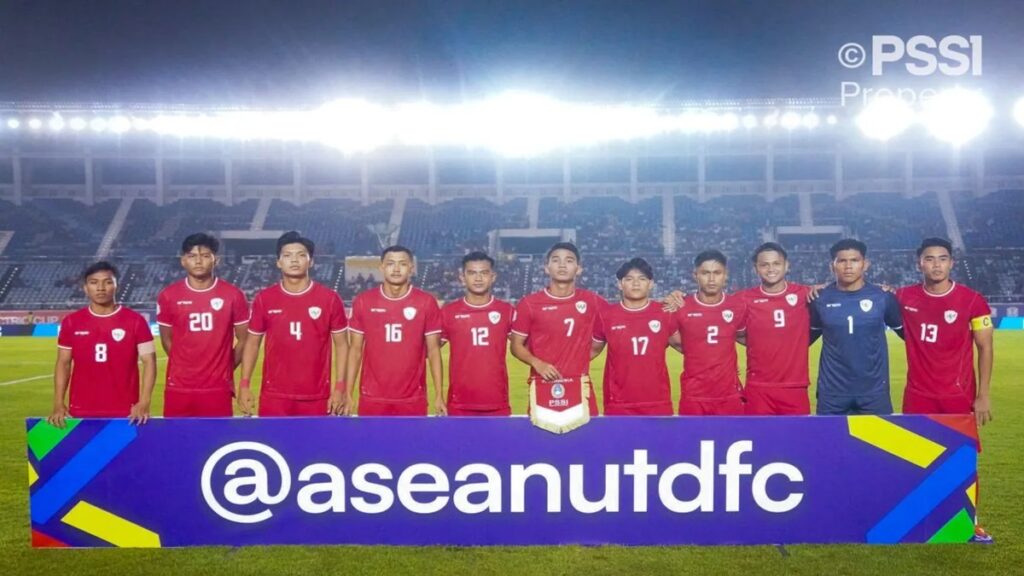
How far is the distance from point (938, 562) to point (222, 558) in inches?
165

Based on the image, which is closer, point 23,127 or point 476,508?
point 476,508

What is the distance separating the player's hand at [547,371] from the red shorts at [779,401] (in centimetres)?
164

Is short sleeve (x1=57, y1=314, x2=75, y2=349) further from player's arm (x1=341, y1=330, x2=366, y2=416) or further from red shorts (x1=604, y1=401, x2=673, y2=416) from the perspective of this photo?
red shorts (x1=604, y1=401, x2=673, y2=416)

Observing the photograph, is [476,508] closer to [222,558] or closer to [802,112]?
[222,558]

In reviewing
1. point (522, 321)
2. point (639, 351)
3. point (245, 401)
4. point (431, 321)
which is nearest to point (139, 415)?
point (245, 401)

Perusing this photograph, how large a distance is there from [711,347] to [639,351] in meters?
0.53

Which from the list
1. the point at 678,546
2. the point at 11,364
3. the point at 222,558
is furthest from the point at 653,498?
the point at 11,364

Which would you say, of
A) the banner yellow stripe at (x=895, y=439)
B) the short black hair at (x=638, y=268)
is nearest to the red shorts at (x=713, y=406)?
the short black hair at (x=638, y=268)

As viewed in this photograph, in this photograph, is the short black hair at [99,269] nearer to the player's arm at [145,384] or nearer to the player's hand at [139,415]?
the player's arm at [145,384]

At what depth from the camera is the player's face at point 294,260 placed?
17.9 feet

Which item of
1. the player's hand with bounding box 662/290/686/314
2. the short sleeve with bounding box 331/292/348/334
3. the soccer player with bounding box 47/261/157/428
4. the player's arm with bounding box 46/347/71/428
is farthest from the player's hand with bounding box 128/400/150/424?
the player's hand with bounding box 662/290/686/314

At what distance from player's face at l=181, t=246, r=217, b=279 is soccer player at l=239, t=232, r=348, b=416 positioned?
408 mm

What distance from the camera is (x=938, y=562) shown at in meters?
4.49

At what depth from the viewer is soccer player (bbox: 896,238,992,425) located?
5.32 m
